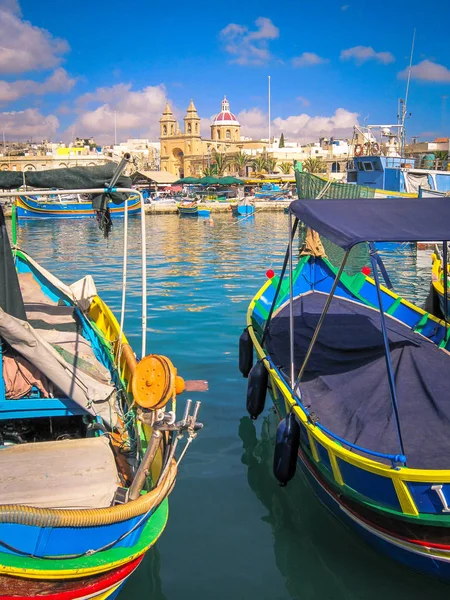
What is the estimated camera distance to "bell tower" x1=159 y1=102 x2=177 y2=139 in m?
120

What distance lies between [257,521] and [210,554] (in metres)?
0.75

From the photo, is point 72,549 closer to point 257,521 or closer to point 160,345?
point 257,521

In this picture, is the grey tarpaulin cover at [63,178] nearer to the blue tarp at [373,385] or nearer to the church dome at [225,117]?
the blue tarp at [373,385]

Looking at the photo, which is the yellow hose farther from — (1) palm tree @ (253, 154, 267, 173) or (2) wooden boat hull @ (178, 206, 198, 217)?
(1) palm tree @ (253, 154, 267, 173)

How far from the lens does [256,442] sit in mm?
8000

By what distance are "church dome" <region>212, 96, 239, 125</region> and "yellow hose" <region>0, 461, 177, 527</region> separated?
12664cm

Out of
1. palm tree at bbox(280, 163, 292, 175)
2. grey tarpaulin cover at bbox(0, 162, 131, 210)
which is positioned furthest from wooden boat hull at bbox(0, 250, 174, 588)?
palm tree at bbox(280, 163, 292, 175)

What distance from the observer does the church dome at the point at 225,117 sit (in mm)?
124938

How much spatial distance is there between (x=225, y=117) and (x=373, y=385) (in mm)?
126403

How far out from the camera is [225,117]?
413ft

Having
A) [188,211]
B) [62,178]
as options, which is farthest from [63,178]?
[188,211]

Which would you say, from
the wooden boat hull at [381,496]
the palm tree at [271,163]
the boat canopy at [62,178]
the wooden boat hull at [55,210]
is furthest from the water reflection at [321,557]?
the palm tree at [271,163]

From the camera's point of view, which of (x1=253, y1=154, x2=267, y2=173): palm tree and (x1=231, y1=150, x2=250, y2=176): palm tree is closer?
(x1=253, y1=154, x2=267, y2=173): palm tree

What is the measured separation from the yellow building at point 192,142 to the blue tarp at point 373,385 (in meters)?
98.5
